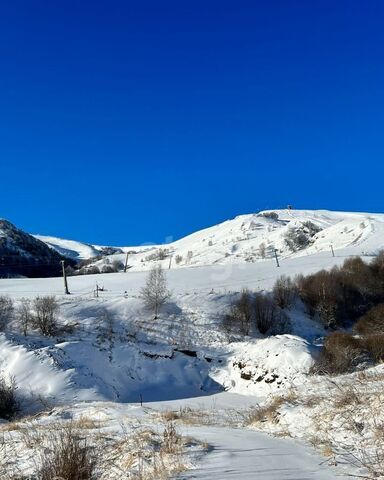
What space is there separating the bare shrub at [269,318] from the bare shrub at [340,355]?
53.0 ft

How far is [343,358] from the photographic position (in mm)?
21984

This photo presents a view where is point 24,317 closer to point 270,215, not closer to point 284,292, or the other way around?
point 284,292

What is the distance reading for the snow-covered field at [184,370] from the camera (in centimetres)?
543

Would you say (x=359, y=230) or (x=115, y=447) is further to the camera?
(x=359, y=230)

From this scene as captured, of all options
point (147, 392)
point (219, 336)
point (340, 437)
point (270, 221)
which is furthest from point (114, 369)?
point (270, 221)

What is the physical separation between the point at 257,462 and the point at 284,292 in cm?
4720

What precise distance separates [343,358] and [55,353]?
18.3 metres

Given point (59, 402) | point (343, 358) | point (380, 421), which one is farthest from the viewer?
point (59, 402)

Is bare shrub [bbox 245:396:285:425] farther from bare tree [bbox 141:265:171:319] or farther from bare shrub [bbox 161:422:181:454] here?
bare tree [bbox 141:265:171:319]

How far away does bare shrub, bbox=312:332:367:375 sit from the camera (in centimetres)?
2050

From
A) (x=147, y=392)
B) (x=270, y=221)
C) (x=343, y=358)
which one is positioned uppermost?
(x=270, y=221)

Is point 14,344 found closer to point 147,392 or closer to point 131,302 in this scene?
point 147,392

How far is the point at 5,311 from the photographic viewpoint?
39.4 meters

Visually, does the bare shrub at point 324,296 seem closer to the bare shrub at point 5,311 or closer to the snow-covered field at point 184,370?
the snow-covered field at point 184,370
